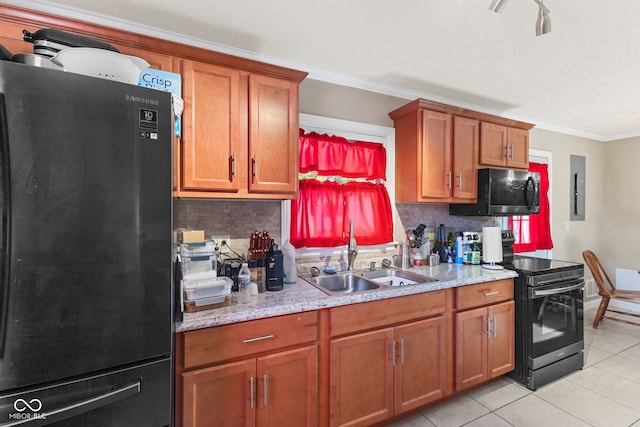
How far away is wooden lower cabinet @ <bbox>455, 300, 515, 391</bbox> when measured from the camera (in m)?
2.13

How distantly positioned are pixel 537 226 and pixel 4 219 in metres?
4.60

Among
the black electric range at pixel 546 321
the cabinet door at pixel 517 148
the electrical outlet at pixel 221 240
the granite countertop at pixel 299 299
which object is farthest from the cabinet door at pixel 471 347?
the electrical outlet at pixel 221 240

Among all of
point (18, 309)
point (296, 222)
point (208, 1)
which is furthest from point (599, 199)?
point (18, 309)

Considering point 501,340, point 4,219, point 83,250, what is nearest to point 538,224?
point 501,340

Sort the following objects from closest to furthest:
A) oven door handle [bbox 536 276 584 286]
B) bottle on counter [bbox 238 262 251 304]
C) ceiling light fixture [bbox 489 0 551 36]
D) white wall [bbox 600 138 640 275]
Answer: ceiling light fixture [bbox 489 0 551 36] → bottle on counter [bbox 238 262 251 304] → oven door handle [bbox 536 276 584 286] → white wall [bbox 600 138 640 275]

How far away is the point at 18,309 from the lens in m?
0.87

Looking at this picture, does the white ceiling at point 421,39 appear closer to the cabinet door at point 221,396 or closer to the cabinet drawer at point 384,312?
the cabinet drawer at point 384,312

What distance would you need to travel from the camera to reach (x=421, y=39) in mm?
1891

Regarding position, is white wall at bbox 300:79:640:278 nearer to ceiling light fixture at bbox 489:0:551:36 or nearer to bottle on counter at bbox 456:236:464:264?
bottle on counter at bbox 456:236:464:264

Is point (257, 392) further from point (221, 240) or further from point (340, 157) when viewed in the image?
point (340, 157)

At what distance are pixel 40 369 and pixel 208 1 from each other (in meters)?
1.78

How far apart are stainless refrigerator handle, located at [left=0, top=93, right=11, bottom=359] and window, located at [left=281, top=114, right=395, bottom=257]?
1.50 m

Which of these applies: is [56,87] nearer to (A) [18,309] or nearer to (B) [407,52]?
(A) [18,309]

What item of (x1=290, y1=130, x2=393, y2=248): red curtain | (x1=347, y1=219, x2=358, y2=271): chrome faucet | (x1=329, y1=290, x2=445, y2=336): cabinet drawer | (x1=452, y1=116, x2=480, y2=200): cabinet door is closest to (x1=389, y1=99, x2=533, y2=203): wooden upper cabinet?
(x1=452, y1=116, x2=480, y2=200): cabinet door
